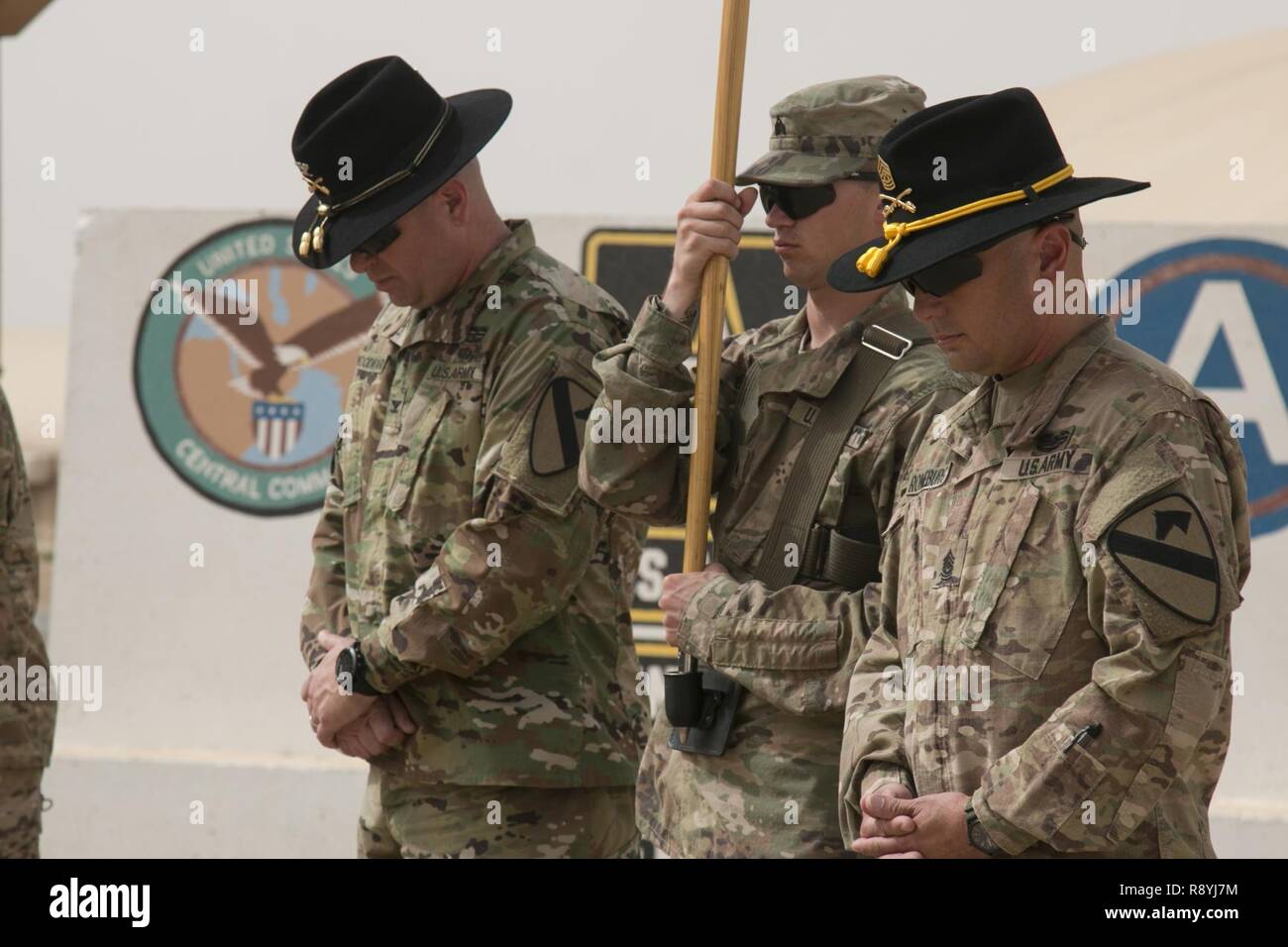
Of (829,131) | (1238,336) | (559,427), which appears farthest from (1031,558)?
(1238,336)

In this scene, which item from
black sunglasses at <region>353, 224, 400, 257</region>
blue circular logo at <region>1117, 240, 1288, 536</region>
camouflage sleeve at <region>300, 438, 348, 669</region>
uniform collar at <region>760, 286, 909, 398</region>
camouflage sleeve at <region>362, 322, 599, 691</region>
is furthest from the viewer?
blue circular logo at <region>1117, 240, 1288, 536</region>

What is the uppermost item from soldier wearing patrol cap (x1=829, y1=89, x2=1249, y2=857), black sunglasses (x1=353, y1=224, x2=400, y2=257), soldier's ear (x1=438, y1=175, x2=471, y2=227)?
soldier's ear (x1=438, y1=175, x2=471, y2=227)

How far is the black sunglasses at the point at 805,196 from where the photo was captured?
2.87 m

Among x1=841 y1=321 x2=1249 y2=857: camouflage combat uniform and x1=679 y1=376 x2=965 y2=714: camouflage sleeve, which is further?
x1=679 y1=376 x2=965 y2=714: camouflage sleeve

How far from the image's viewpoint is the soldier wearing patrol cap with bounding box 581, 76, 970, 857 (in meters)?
2.71

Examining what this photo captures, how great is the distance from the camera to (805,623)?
106 inches

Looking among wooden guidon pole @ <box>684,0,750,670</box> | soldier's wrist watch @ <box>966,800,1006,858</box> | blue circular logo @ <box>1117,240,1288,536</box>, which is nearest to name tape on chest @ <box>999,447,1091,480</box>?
soldier's wrist watch @ <box>966,800,1006,858</box>

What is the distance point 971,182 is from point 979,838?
90cm

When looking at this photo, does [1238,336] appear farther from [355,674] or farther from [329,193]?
[355,674]

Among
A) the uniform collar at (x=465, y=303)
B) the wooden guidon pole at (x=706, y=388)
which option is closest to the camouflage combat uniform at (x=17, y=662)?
the uniform collar at (x=465, y=303)

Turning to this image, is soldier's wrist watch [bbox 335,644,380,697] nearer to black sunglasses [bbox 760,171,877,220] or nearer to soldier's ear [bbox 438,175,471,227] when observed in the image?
soldier's ear [bbox 438,175,471,227]

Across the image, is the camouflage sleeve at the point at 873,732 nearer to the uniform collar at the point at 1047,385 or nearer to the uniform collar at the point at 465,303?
the uniform collar at the point at 1047,385

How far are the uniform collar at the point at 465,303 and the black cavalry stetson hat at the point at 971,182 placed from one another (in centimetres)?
103

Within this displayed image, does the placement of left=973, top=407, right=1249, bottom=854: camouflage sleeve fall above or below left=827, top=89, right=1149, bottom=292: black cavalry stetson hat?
below
